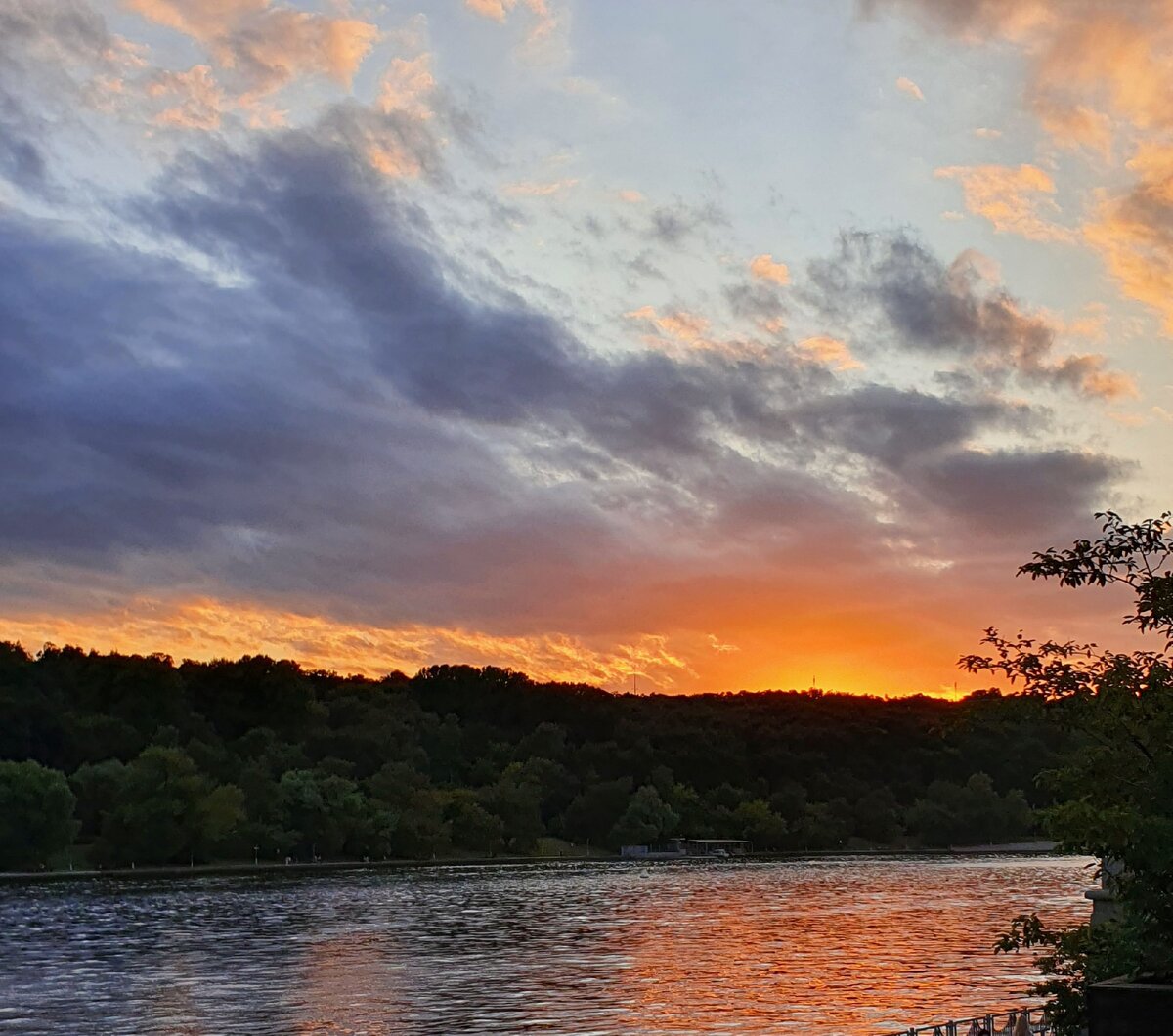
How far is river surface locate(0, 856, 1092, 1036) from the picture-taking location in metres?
72.6

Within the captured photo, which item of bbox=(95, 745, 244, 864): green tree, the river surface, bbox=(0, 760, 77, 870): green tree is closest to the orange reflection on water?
the river surface

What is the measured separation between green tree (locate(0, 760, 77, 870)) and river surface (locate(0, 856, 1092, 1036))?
318 inches

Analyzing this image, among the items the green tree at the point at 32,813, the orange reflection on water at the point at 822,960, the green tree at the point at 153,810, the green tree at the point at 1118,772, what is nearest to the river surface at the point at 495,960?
the orange reflection on water at the point at 822,960

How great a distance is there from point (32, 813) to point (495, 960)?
9563 centimetres

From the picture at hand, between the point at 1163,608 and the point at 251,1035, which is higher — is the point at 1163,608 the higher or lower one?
the higher one

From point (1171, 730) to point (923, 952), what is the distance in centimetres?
8091

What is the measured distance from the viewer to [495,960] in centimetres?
10194

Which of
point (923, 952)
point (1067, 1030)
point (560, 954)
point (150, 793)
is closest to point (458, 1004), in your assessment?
point (560, 954)

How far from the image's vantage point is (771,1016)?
73000 mm

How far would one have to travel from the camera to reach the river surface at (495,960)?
238 feet

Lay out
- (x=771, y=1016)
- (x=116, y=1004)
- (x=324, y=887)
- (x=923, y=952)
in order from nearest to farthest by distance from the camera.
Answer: (x=771, y=1016) < (x=116, y=1004) < (x=923, y=952) < (x=324, y=887)

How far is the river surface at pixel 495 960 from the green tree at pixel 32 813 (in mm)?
8078

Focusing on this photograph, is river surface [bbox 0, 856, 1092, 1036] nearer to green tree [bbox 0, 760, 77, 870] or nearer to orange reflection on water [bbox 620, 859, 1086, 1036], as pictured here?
orange reflection on water [bbox 620, 859, 1086, 1036]

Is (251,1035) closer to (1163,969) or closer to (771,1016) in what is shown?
(771,1016)
